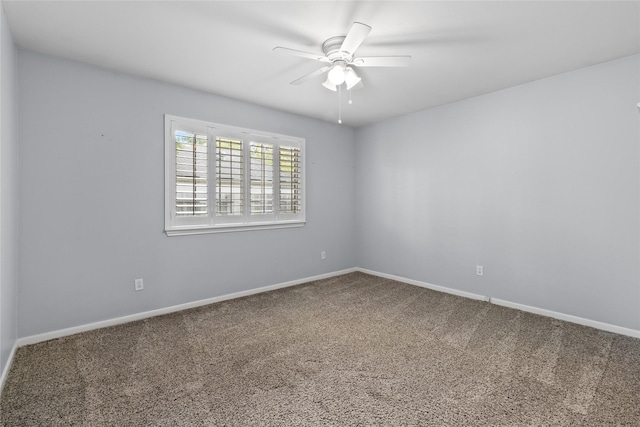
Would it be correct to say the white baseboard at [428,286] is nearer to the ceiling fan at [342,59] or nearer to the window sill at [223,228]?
the window sill at [223,228]

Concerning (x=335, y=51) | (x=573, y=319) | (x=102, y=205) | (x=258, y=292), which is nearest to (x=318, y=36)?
(x=335, y=51)

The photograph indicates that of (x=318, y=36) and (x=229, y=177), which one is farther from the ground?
(x=318, y=36)

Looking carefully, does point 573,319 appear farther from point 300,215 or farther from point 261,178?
point 261,178

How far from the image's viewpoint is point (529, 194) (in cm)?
327

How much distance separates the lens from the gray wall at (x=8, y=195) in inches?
77.9

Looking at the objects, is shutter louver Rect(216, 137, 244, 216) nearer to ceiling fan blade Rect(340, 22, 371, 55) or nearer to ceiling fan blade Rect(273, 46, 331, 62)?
ceiling fan blade Rect(273, 46, 331, 62)

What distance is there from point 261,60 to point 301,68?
39 cm

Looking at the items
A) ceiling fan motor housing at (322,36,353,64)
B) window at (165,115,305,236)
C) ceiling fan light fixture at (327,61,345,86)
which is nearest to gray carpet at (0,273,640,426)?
window at (165,115,305,236)

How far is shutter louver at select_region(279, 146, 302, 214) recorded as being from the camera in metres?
4.27

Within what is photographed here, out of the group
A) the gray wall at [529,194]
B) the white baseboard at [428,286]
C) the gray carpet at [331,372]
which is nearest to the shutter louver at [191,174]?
the gray carpet at [331,372]

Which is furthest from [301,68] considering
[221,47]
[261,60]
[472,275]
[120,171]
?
[472,275]

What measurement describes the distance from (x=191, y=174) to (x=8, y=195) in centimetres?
150

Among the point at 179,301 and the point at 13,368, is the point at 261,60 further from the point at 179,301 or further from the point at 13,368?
the point at 13,368

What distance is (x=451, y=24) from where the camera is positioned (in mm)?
2191
